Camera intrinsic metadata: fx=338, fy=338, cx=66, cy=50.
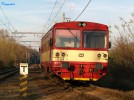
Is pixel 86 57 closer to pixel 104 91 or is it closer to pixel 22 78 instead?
pixel 104 91

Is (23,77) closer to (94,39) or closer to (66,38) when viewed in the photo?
(66,38)

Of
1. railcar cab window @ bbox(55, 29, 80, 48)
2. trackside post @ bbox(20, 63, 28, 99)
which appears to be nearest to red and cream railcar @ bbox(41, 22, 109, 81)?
railcar cab window @ bbox(55, 29, 80, 48)

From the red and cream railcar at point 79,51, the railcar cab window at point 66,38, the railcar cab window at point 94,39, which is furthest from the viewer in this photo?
the railcar cab window at point 94,39

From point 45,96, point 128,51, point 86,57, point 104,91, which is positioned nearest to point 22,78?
point 45,96

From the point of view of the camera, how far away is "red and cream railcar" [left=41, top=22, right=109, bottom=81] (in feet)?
56.6

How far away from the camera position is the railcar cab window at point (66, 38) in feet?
57.4

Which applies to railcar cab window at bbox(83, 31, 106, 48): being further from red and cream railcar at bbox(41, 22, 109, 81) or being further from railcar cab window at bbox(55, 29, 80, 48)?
railcar cab window at bbox(55, 29, 80, 48)

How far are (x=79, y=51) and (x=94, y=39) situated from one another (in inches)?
40.5

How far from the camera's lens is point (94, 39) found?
17656 millimetres

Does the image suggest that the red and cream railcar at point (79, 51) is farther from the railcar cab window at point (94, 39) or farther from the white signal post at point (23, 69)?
the white signal post at point (23, 69)

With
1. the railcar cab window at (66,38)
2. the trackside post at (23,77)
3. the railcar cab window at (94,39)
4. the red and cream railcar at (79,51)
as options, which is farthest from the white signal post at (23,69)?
the railcar cab window at (94,39)

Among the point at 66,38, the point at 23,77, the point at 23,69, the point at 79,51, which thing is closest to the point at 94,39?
A: the point at 79,51

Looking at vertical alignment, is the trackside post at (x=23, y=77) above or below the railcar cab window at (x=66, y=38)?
below

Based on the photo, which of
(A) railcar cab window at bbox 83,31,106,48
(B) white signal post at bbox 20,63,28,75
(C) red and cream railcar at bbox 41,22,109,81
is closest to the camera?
(B) white signal post at bbox 20,63,28,75
